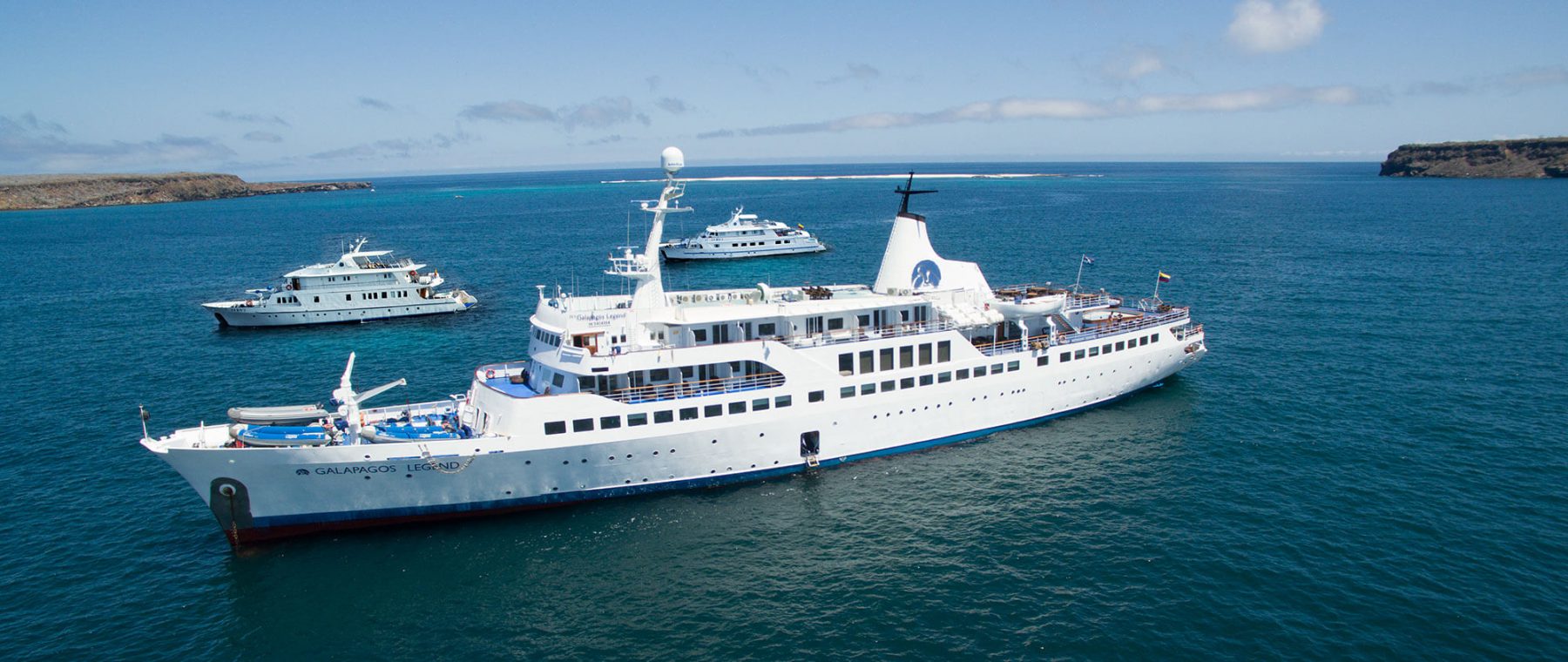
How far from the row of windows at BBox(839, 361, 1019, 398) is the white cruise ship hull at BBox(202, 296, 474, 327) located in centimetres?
4573

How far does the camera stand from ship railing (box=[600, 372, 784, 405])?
31672mm

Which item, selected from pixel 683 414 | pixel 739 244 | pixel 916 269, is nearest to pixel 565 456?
pixel 683 414

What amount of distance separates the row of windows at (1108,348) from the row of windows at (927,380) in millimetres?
2417

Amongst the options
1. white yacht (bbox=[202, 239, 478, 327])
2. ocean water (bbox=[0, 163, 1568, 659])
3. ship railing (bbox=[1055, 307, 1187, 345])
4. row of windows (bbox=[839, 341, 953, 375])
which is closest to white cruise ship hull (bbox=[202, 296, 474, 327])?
white yacht (bbox=[202, 239, 478, 327])

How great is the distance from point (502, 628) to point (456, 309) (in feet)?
165

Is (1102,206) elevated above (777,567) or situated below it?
above

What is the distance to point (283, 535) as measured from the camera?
28859 millimetres

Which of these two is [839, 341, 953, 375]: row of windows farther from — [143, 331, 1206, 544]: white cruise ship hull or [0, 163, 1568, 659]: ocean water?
[0, 163, 1568, 659]: ocean water

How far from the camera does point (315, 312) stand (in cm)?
6581

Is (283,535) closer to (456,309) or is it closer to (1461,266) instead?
(456,309)

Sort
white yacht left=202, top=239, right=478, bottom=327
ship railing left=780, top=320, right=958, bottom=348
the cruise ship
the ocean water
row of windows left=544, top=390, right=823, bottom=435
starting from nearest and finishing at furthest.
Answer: the ocean water
the cruise ship
row of windows left=544, top=390, right=823, bottom=435
ship railing left=780, top=320, right=958, bottom=348
white yacht left=202, top=239, right=478, bottom=327

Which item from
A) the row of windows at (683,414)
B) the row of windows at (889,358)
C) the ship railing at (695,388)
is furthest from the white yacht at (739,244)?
the row of windows at (683,414)

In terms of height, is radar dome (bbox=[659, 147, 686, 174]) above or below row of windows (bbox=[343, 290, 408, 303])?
above

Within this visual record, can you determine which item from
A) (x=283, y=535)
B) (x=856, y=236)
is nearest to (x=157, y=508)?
(x=283, y=535)
